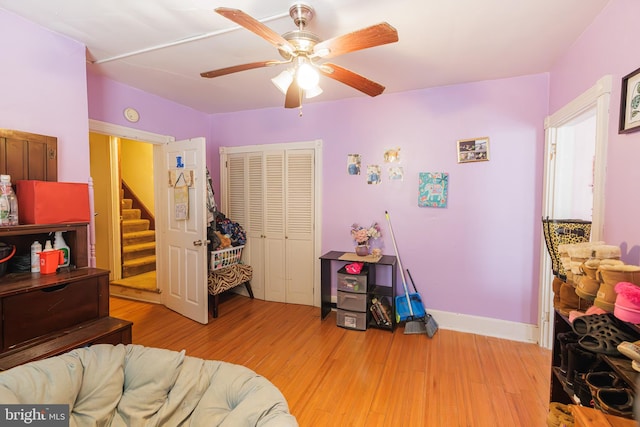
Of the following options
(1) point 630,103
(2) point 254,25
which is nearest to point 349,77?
(2) point 254,25

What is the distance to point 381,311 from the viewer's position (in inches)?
116

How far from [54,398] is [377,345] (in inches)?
88.2

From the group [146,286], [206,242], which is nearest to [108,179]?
[146,286]

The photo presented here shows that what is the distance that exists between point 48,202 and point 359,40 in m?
1.94

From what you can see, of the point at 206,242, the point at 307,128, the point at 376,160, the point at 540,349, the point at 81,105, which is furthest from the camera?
the point at 307,128

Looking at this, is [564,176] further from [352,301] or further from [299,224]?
[299,224]

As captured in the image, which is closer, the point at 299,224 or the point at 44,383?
the point at 44,383

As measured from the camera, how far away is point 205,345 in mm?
2654

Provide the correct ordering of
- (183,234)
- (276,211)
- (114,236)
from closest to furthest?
(183,234)
(276,211)
(114,236)

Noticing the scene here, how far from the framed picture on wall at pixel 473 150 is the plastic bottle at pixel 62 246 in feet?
10.7

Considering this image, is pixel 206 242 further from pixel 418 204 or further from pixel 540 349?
pixel 540 349

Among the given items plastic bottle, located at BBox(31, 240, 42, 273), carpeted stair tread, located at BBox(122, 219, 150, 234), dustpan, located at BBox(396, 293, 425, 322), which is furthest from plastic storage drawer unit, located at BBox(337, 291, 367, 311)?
carpeted stair tread, located at BBox(122, 219, 150, 234)

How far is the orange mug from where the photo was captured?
68.5 inches

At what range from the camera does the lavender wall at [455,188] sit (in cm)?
269
